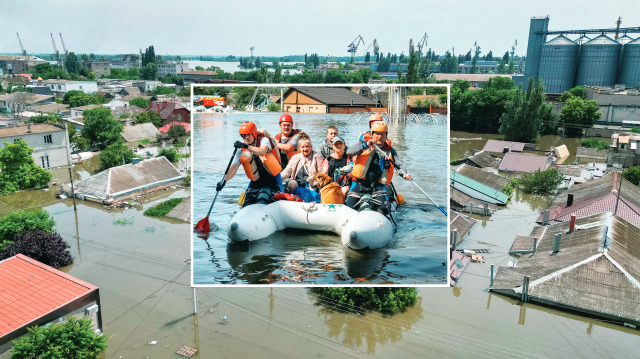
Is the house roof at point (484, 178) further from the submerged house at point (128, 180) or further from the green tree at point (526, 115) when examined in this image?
the submerged house at point (128, 180)

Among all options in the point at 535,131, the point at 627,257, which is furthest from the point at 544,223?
the point at 535,131

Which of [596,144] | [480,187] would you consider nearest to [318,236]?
[480,187]

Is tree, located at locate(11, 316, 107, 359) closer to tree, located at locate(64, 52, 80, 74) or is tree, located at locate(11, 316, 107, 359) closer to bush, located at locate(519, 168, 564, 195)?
bush, located at locate(519, 168, 564, 195)

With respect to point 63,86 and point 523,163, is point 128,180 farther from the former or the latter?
point 63,86

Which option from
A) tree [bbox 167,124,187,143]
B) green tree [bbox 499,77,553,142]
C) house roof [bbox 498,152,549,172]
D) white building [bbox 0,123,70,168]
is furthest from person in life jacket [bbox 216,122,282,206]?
green tree [bbox 499,77,553,142]

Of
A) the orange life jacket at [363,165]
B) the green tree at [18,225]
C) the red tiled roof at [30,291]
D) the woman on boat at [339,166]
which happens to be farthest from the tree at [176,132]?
the orange life jacket at [363,165]

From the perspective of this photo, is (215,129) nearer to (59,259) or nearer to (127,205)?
(59,259)

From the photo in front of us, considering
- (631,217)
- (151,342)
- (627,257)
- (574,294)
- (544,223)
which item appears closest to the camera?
(151,342)
